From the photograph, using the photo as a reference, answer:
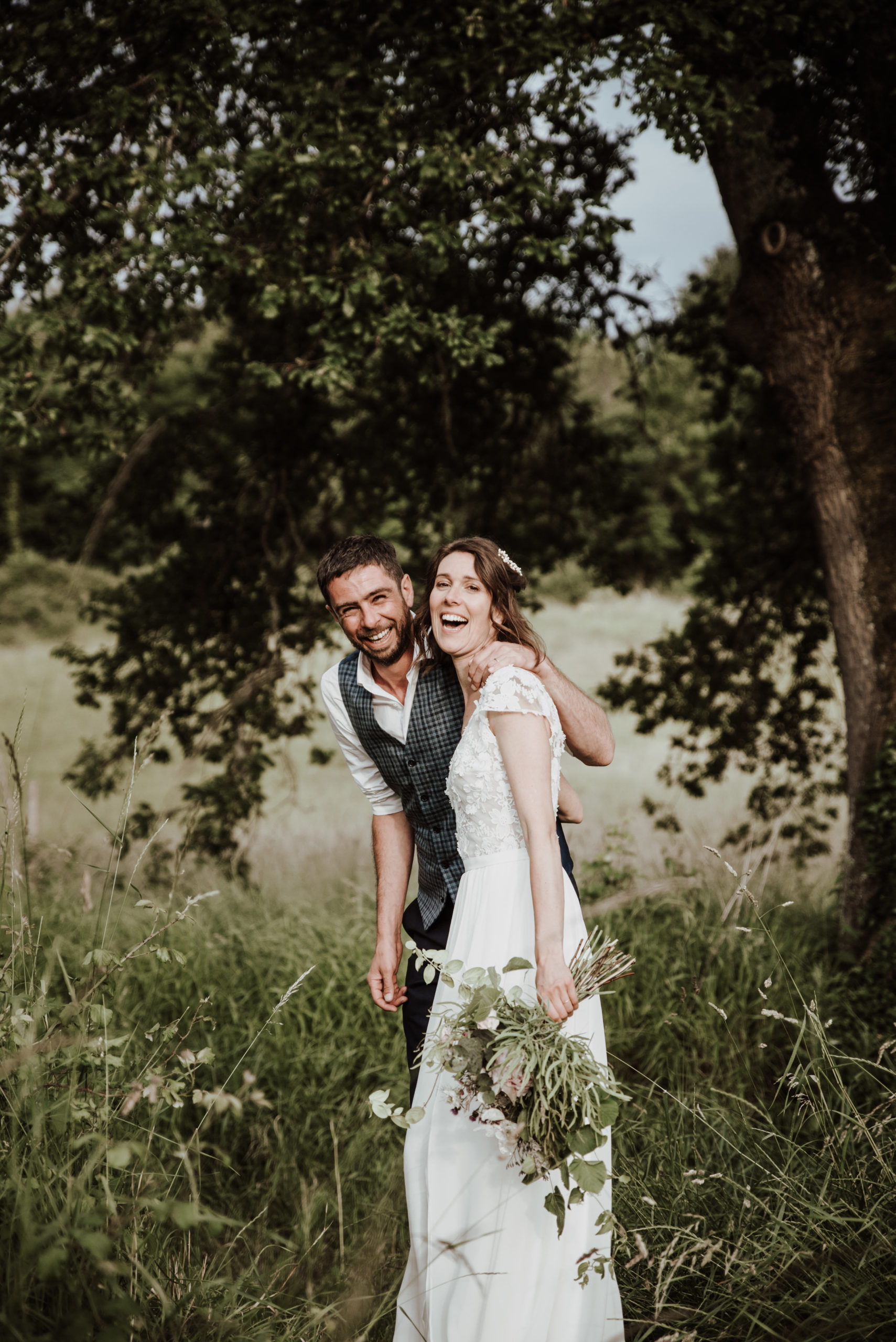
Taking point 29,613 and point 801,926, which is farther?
point 29,613

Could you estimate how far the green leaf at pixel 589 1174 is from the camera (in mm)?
2053

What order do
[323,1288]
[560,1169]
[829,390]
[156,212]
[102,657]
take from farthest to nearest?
1. [102,657]
2. [829,390]
3. [156,212]
4. [323,1288]
5. [560,1169]

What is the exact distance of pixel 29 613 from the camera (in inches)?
1124

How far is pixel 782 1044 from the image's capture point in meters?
4.38

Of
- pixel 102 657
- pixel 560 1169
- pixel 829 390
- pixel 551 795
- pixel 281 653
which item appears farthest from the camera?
pixel 102 657

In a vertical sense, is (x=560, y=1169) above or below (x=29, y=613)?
below

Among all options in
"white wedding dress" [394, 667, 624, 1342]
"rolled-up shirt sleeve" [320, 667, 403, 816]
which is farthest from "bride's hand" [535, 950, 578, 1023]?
"rolled-up shirt sleeve" [320, 667, 403, 816]

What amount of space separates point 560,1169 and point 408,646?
1.52m

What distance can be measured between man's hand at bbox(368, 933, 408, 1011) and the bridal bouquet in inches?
31.0

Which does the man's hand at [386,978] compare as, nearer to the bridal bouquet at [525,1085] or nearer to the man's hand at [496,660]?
the bridal bouquet at [525,1085]

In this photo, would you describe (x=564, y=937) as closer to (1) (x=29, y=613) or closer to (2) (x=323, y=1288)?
(2) (x=323, y=1288)

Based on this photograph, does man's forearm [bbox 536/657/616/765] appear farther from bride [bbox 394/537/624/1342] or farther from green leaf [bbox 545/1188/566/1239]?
green leaf [bbox 545/1188/566/1239]

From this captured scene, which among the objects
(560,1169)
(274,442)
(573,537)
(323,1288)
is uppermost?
(274,442)

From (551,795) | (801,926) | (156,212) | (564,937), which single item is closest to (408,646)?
(551,795)
